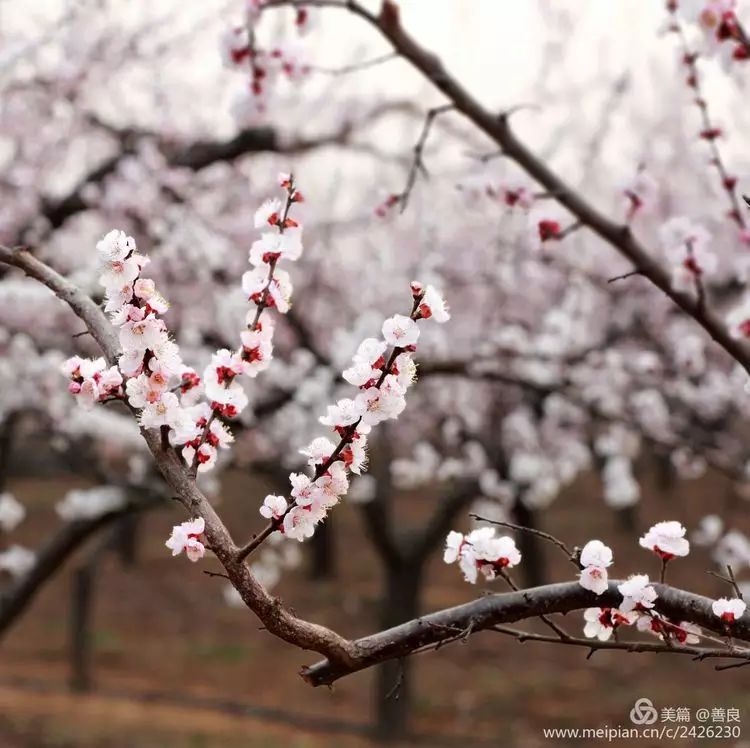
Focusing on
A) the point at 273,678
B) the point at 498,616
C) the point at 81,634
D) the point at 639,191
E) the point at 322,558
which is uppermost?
the point at 322,558

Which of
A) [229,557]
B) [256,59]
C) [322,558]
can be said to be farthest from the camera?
[322,558]

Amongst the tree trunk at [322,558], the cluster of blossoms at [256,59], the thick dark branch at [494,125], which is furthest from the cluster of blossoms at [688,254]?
the tree trunk at [322,558]

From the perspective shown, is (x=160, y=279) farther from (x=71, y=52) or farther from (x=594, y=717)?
(x=594, y=717)

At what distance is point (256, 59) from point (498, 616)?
261cm

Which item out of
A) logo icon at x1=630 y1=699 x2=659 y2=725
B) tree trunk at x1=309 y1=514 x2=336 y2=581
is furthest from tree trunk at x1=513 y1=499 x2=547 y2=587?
logo icon at x1=630 y1=699 x2=659 y2=725

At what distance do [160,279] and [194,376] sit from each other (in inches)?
261

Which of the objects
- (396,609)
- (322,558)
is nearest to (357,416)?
(396,609)

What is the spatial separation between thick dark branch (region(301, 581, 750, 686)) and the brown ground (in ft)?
18.2

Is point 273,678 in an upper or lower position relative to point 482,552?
upper

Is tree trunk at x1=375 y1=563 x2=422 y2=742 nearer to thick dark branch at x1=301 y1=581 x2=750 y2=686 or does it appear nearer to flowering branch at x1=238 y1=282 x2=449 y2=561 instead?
thick dark branch at x1=301 y1=581 x2=750 y2=686

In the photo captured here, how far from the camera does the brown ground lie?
30.6 feet

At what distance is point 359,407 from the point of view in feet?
5.26

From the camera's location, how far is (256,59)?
145 inches

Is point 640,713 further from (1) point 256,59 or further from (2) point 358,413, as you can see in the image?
(2) point 358,413
